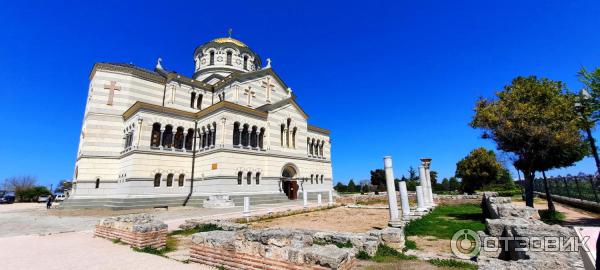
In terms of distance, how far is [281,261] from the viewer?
558 cm

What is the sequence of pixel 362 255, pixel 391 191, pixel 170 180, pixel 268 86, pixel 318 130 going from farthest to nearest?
pixel 318 130 → pixel 268 86 → pixel 170 180 → pixel 391 191 → pixel 362 255

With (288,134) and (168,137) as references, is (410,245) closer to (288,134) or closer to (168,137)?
(288,134)

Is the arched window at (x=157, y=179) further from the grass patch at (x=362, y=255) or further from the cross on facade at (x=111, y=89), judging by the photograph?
the grass patch at (x=362, y=255)

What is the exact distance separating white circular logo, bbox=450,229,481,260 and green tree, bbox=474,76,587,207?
718cm

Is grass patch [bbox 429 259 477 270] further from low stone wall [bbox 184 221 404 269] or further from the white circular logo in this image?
low stone wall [bbox 184 221 404 269]

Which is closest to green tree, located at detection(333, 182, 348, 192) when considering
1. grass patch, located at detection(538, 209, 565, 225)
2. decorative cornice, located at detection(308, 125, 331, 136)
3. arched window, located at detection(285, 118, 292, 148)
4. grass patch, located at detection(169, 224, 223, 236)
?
decorative cornice, located at detection(308, 125, 331, 136)

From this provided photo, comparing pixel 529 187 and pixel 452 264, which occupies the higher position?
pixel 529 187

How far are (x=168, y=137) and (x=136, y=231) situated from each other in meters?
18.8

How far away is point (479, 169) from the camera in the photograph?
4075 cm

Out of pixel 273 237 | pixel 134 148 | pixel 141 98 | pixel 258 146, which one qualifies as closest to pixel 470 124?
pixel 273 237

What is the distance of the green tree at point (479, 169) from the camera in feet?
132

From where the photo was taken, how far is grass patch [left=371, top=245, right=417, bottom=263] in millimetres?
7027

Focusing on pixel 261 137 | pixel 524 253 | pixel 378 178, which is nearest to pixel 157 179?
pixel 261 137

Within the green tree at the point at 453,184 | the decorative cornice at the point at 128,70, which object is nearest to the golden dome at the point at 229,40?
the decorative cornice at the point at 128,70
